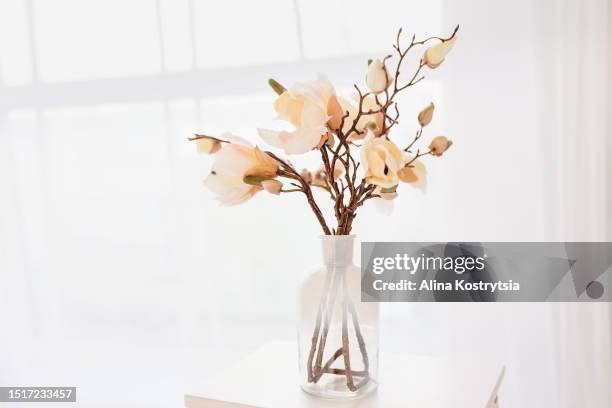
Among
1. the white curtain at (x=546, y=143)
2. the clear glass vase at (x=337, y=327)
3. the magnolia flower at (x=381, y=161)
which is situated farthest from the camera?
the white curtain at (x=546, y=143)

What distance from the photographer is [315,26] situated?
5.75ft

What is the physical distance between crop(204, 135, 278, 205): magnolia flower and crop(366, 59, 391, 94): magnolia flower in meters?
0.19

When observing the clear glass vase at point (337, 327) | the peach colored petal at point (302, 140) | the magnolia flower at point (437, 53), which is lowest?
the clear glass vase at point (337, 327)

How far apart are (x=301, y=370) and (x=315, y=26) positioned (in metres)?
1.13

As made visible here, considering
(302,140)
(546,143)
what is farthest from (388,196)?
(546,143)

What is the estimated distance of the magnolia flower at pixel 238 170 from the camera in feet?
2.92

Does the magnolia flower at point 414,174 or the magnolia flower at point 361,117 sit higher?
the magnolia flower at point 361,117

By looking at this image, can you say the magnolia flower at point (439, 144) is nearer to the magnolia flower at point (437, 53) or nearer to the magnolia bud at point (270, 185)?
the magnolia flower at point (437, 53)

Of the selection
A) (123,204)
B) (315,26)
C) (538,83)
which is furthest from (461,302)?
(123,204)

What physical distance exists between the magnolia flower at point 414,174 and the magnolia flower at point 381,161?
2.4 inches

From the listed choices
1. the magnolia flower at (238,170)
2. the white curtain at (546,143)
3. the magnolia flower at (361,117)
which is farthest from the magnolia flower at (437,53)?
the white curtain at (546,143)

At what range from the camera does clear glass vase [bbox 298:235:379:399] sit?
0.94 metres

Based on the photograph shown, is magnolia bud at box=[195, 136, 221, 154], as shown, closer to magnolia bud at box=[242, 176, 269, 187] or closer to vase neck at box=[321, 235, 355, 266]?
magnolia bud at box=[242, 176, 269, 187]

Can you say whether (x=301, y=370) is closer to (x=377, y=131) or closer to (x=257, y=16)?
(x=377, y=131)
